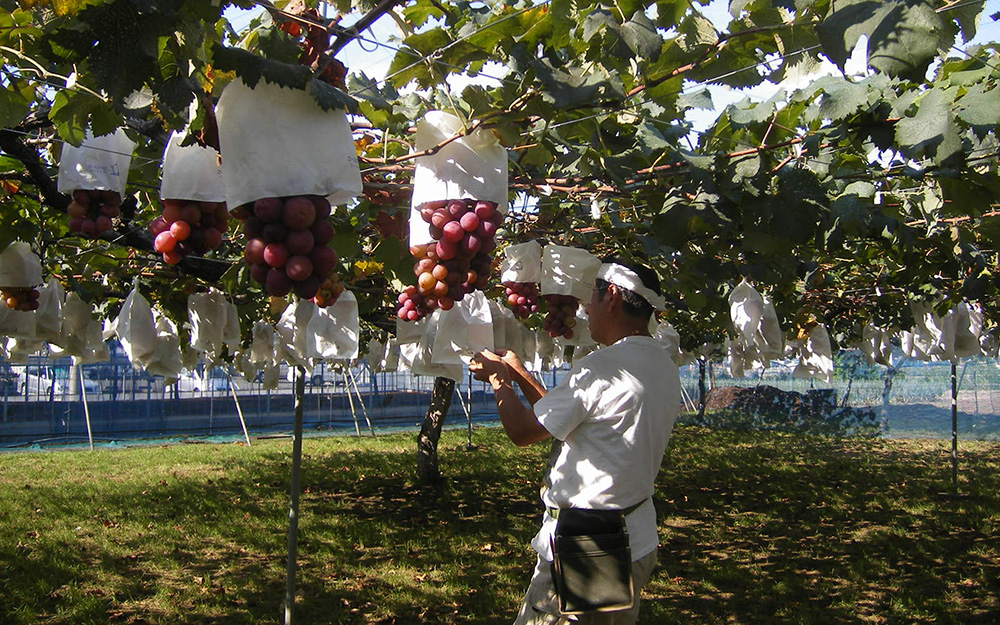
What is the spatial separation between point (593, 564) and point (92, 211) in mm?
1831

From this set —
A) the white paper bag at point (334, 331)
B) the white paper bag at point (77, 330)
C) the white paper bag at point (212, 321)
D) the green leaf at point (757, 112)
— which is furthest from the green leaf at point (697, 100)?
the white paper bag at point (77, 330)

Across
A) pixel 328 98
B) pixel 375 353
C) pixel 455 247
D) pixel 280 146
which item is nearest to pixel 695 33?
pixel 455 247

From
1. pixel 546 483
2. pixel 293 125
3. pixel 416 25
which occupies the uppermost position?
pixel 416 25

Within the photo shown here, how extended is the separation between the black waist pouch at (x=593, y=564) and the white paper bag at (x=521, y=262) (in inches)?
53.8

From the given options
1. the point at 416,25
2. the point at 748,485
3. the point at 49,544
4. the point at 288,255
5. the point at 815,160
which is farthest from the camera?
the point at 748,485

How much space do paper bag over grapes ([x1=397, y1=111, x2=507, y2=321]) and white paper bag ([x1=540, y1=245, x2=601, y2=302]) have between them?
1.26 metres

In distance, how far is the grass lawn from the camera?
4727 millimetres

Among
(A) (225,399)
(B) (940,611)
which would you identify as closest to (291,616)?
(B) (940,611)

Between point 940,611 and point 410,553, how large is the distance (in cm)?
397

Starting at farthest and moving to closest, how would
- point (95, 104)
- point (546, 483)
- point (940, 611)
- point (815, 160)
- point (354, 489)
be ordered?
point (354, 489) < point (940, 611) < point (546, 483) < point (815, 160) < point (95, 104)

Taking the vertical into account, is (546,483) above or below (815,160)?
below

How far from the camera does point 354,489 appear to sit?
892 centimetres

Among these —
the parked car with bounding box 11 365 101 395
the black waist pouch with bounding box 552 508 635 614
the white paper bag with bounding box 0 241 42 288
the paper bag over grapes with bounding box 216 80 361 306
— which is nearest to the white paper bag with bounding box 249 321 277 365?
the white paper bag with bounding box 0 241 42 288

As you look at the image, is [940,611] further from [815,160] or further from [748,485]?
[748,485]
